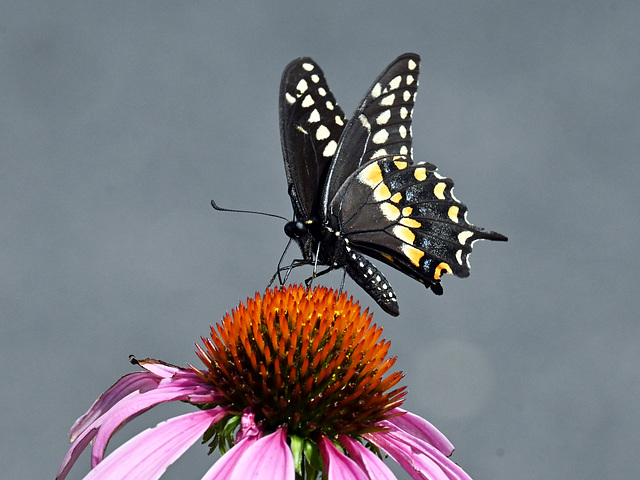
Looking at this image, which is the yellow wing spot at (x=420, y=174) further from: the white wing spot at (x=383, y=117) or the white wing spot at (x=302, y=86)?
the white wing spot at (x=302, y=86)

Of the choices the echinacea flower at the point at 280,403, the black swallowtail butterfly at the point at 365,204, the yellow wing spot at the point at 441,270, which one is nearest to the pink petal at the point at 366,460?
the echinacea flower at the point at 280,403

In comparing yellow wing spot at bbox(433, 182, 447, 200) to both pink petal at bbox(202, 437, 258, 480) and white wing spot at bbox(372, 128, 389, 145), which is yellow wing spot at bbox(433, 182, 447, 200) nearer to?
white wing spot at bbox(372, 128, 389, 145)

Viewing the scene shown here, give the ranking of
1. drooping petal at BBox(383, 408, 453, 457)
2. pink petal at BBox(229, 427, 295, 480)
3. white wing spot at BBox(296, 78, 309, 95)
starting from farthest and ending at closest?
white wing spot at BBox(296, 78, 309, 95) < drooping petal at BBox(383, 408, 453, 457) < pink petal at BBox(229, 427, 295, 480)

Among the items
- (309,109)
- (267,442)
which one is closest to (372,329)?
(267,442)

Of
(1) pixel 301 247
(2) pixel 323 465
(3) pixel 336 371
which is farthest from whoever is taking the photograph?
(1) pixel 301 247

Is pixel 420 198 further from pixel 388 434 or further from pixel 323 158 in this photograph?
pixel 388 434

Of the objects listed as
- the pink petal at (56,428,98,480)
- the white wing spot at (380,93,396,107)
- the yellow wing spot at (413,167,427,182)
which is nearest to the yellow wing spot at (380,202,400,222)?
the yellow wing spot at (413,167,427,182)
